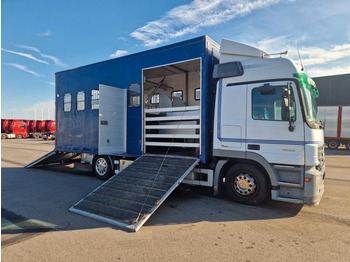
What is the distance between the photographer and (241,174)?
536 centimetres

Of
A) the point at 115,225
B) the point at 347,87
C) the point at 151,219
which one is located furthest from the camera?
the point at 347,87

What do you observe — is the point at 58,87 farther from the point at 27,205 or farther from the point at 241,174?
the point at 241,174

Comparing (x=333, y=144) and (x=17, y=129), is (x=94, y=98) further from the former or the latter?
(x=17, y=129)

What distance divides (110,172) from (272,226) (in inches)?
209

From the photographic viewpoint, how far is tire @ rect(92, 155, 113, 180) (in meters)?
7.95

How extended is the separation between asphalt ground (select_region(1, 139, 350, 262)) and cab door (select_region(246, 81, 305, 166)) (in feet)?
4.02

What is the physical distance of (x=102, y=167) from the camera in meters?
8.20

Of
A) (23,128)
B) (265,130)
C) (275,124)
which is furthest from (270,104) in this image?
(23,128)

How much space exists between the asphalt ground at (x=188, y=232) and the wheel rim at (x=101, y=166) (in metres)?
2.02

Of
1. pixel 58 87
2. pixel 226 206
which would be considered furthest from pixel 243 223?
pixel 58 87

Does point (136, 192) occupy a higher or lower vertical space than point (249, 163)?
lower

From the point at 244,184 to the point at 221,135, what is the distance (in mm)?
1192

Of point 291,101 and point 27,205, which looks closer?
point 291,101

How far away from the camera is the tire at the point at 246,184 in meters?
5.10
